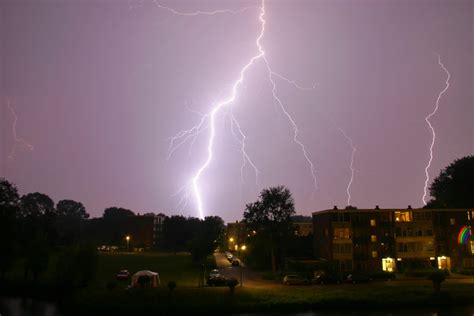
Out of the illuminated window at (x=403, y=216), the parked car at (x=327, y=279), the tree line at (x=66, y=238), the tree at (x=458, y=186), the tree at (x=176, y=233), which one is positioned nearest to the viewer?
the tree line at (x=66, y=238)

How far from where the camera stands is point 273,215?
179 feet

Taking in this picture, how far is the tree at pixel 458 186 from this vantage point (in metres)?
67.6

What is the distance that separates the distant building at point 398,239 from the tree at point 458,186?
612 inches

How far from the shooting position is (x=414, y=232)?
51938mm

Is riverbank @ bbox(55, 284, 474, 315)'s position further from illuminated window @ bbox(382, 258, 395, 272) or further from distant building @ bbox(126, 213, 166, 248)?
distant building @ bbox(126, 213, 166, 248)

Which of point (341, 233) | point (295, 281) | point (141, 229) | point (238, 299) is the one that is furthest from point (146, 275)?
point (141, 229)

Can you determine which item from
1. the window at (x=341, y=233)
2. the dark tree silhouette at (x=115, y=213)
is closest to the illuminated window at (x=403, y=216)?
the window at (x=341, y=233)

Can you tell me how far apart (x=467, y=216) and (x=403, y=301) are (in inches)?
1081

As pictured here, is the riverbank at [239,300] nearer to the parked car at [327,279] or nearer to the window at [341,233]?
the parked car at [327,279]

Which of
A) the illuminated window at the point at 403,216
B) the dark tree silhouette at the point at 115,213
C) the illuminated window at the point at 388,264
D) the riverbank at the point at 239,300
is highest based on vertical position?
the dark tree silhouette at the point at 115,213

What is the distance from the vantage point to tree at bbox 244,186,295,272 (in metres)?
54.3

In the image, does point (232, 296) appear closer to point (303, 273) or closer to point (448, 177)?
point (303, 273)

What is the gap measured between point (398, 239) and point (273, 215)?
1670cm

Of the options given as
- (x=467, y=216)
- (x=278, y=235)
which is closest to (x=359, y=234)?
(x=278, y=235)
